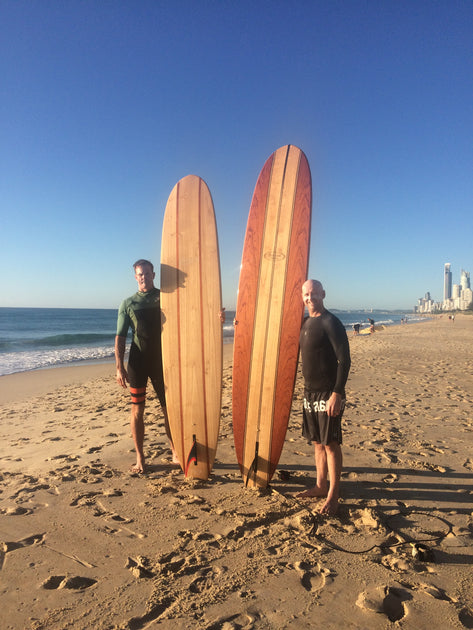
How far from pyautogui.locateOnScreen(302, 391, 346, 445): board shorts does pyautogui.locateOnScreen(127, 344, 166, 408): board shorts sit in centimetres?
126

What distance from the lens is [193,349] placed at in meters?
3.33

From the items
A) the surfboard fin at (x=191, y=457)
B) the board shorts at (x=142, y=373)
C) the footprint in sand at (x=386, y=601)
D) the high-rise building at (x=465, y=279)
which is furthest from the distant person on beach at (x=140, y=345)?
the high-rise building at (x=465, y=279)

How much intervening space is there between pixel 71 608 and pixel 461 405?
530 cm

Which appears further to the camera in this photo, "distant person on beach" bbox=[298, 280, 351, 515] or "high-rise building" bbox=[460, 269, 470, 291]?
"high-rise building" bbox=[460, 269, 470, 291]

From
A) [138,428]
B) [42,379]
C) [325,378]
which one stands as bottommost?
[42,379]

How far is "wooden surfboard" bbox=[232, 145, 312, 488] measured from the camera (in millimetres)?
3068

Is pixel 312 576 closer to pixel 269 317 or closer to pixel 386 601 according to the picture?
pixel 386 601

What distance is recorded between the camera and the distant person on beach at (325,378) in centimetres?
251

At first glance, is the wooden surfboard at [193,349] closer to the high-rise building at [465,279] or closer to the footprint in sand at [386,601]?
the footprint in sand at [386,601]

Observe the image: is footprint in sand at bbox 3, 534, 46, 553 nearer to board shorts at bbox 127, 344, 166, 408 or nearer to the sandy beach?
the sandy beach

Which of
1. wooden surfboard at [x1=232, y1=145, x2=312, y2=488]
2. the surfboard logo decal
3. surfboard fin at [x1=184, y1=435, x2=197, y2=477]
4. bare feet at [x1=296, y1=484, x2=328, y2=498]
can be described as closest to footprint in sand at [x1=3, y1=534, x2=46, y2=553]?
surfboard fin at [x1=184, y1=435, x2=197, y2=477]

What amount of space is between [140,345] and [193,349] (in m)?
0.43

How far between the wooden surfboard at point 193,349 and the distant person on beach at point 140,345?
8 centimetres

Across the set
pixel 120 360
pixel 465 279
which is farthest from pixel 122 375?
pixel 465 279
